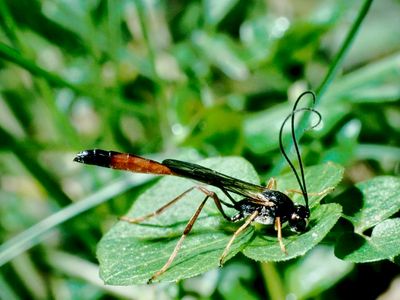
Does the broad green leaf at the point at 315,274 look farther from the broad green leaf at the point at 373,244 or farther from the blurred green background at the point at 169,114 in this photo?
the broad green leaf at the point at 373,244

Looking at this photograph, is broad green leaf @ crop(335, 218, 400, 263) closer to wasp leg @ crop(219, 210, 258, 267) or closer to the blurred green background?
wasp leg @ crop(219, 210, 258, 267)

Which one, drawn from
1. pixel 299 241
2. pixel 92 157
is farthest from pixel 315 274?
pixel 92 157

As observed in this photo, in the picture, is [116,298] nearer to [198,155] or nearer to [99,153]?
[198,155]

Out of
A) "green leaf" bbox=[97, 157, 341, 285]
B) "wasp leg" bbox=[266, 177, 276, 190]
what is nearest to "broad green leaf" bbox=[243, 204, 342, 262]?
"green leaf" bbox=[97, 157, 341, 285]

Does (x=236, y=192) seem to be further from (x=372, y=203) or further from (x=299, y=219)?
(x=372, y=203)

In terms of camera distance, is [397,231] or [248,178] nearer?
[397,231]

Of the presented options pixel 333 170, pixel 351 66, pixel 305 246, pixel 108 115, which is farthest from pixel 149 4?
pixel 305 246

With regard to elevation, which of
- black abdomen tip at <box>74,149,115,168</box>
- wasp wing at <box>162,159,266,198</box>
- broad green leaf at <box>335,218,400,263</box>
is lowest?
broad green leaf at <box>335,218,400,263</box>

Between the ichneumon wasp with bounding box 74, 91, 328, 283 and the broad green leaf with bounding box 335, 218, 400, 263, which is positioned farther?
the ichneumon wasp with bounding box 74, 91, 328, 283
